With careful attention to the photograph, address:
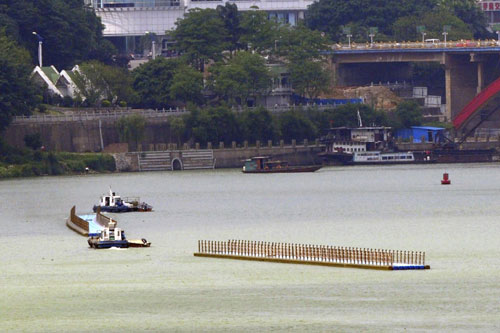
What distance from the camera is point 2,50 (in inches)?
7072

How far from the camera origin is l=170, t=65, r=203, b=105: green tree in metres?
191

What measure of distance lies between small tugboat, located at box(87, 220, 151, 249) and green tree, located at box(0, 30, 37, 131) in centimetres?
7193

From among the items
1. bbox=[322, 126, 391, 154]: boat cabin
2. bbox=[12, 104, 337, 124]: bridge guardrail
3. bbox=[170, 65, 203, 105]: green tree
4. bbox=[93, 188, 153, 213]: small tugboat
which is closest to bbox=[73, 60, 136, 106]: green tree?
bbox=[12, 104, 337, 124]: bridge guardrail

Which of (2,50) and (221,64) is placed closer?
(2,50)

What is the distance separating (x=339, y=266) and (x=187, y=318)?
47.9 feet

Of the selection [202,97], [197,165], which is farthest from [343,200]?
[202,97]

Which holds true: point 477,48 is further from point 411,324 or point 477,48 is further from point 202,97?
point 411,324

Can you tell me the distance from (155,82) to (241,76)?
34.0 feet

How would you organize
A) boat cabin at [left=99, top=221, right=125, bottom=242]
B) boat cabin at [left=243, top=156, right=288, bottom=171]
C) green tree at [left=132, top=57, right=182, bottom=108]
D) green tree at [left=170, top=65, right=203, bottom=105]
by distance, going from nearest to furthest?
1. boat cabin at [left=99, top=221, right=125, bottom=242]
2. boat cabin at [left=243, top=156, right=288, bottom=171]
3. green tree at [left=170, top=65, right=203, bottom=105]
4. green tree at [left=132, top=57, right=182, bottom=108]

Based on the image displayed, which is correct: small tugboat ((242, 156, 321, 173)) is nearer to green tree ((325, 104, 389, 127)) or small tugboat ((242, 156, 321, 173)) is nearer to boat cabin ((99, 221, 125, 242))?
green tree ((325, 104, 389, 127))

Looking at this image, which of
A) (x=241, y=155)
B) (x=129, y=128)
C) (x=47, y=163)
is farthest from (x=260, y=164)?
(x=47, y=163)

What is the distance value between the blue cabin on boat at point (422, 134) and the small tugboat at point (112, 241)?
9711cm

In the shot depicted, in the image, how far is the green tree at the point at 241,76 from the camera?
634 feet

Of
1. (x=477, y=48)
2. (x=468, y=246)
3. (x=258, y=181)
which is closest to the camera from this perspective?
(x=468, y=246)
